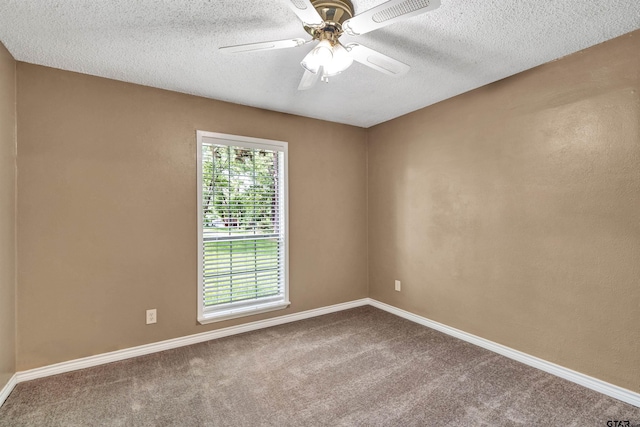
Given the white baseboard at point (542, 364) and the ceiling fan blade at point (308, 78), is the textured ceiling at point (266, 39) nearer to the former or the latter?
the ceiling fan blade at point (308, 78)

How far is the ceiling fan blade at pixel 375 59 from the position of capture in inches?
67.8

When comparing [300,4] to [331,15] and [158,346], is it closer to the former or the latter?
[331,15]

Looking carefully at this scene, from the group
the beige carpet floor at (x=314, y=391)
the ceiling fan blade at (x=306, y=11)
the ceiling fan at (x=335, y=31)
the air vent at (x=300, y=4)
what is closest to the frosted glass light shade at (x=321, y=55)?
the ceiling fan at (x=335, y=31)

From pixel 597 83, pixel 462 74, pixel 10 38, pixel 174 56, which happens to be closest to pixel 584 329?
pixel 597 83

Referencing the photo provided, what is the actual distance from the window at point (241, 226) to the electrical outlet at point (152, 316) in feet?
1.24

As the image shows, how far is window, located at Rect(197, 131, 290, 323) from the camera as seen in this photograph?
3.03 m

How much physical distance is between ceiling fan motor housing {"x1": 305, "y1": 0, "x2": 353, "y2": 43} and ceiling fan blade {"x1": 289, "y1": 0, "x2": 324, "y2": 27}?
0.33 feet

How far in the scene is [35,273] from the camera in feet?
7.63

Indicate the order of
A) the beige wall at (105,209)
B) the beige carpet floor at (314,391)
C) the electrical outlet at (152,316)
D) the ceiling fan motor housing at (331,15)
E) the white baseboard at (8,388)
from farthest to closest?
the electrical outlet at (152,316) < the beige wall at (105,209) < the white baseboard at (8,388) < the beige carpet floor at (314,391) < the ceiling fan motor housing at (331,15)

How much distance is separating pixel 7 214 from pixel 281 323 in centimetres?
250

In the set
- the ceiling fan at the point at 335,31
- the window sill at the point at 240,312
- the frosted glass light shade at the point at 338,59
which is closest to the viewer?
the ceiling fan at the point at 335,31

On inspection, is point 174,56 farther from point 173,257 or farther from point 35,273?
point 35,273

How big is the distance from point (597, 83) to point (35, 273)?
14.3ft

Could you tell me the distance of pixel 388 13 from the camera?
1.39m
